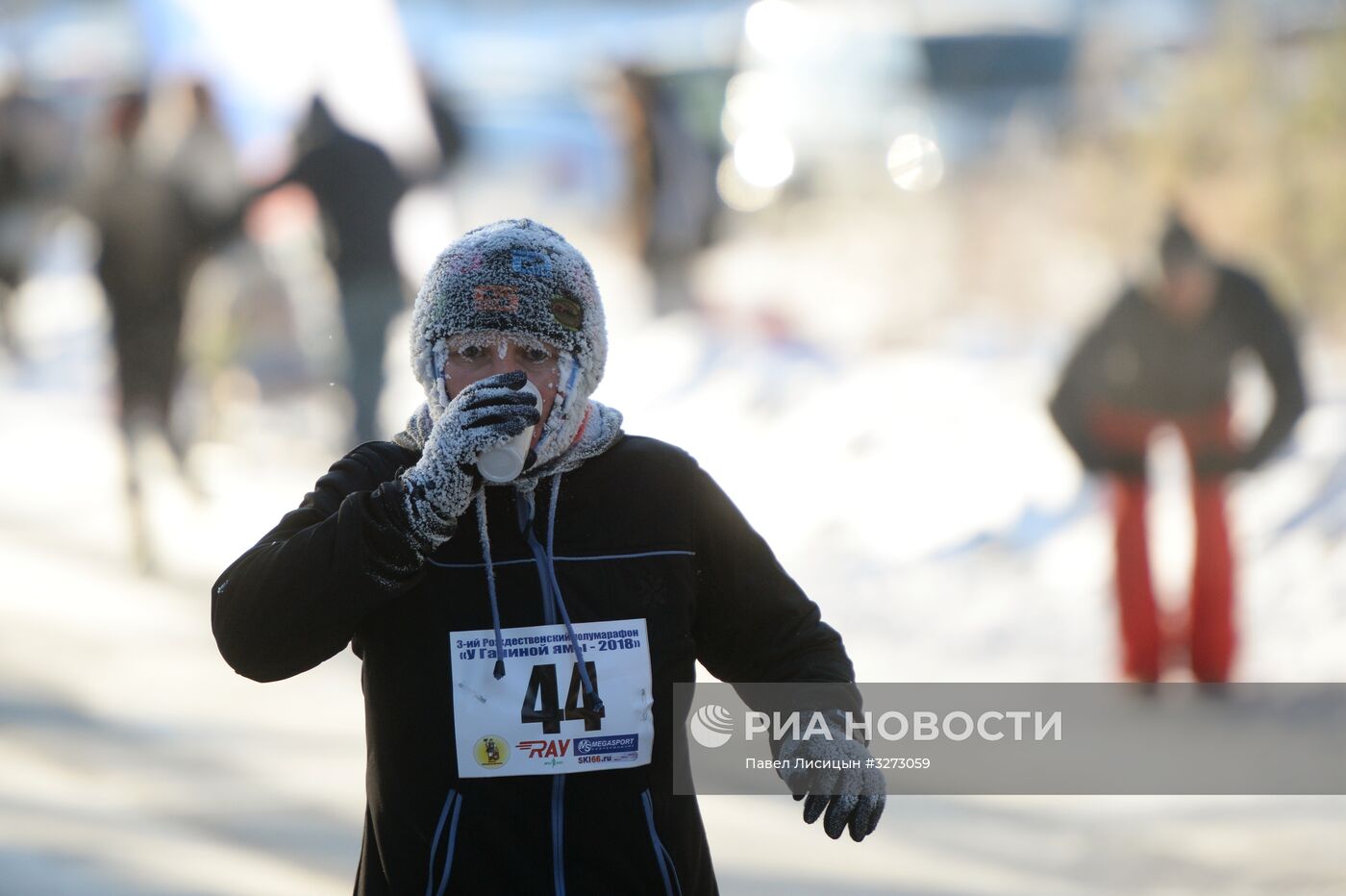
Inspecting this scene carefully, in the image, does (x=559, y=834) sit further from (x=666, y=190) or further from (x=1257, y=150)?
(x=666, y=190)

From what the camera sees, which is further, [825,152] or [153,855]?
[825,152]

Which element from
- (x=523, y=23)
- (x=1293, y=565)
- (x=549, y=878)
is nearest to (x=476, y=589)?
(x=549, y=878)

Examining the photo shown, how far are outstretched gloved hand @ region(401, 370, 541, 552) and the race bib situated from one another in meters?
0.20

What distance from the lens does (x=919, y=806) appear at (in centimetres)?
451

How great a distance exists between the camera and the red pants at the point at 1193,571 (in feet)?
19.0

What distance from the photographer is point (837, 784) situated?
5.88 feet

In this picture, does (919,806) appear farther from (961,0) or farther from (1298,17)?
(961,0)

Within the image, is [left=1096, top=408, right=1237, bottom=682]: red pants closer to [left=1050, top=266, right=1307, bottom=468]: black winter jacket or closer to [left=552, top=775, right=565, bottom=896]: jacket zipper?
[left=1050, top=266, right=1307, bottom=468]: black winter jacket

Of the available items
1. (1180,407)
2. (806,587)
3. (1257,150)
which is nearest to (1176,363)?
(1180,407)

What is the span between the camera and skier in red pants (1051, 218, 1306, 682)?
5668 millimetres

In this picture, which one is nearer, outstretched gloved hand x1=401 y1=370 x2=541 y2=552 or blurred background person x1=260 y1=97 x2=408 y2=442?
outstretched gloved hand x1=401 y1=370 x2=541 y2=552

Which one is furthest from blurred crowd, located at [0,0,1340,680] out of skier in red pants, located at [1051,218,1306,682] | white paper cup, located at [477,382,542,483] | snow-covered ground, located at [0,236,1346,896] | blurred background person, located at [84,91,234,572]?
white paper cup, located at [477,382,542,483]

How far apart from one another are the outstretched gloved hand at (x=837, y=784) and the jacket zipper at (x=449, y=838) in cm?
39

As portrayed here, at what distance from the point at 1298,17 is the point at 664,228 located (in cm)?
430
